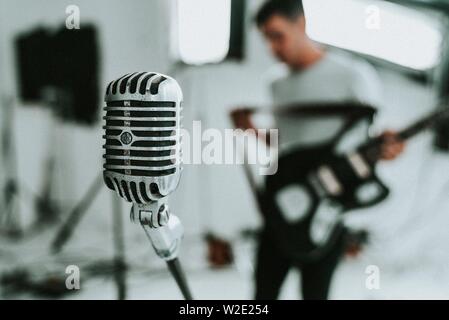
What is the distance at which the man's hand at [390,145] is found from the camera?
1.29 m

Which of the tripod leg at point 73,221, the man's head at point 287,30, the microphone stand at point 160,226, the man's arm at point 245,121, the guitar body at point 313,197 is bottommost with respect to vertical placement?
the tripod leg at point 73,221

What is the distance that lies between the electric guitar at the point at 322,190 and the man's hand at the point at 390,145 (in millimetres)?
16

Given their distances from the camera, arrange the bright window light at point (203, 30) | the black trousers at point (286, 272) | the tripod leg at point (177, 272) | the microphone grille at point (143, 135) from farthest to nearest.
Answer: the bright window light at point (203, 30), the black trousers at point (286, 272), the tripod leg at point (177, 272), the microphone grille at point (143, 135)

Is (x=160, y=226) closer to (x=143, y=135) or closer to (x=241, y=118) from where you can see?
(x=143, y=135)

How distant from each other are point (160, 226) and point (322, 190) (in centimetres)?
77

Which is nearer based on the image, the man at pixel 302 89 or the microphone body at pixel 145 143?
the microphone body at pixel 145 143

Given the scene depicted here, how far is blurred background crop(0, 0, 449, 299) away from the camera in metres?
1.51

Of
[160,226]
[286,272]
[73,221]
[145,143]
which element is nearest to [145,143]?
[145,143]

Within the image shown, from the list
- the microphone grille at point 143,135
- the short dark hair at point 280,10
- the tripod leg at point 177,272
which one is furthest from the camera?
the short dark hair at point 280,10

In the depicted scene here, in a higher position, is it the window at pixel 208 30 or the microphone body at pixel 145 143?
the window at pixel 208 30

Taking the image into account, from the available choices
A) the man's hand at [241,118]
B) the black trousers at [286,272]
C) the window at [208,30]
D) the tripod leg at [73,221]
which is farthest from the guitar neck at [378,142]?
the tripod leg at [73,221]

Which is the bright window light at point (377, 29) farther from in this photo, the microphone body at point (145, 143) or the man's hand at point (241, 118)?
the microphone body at point (145, 143)

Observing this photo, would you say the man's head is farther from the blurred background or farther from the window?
the window

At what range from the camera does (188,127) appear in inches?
65.9
